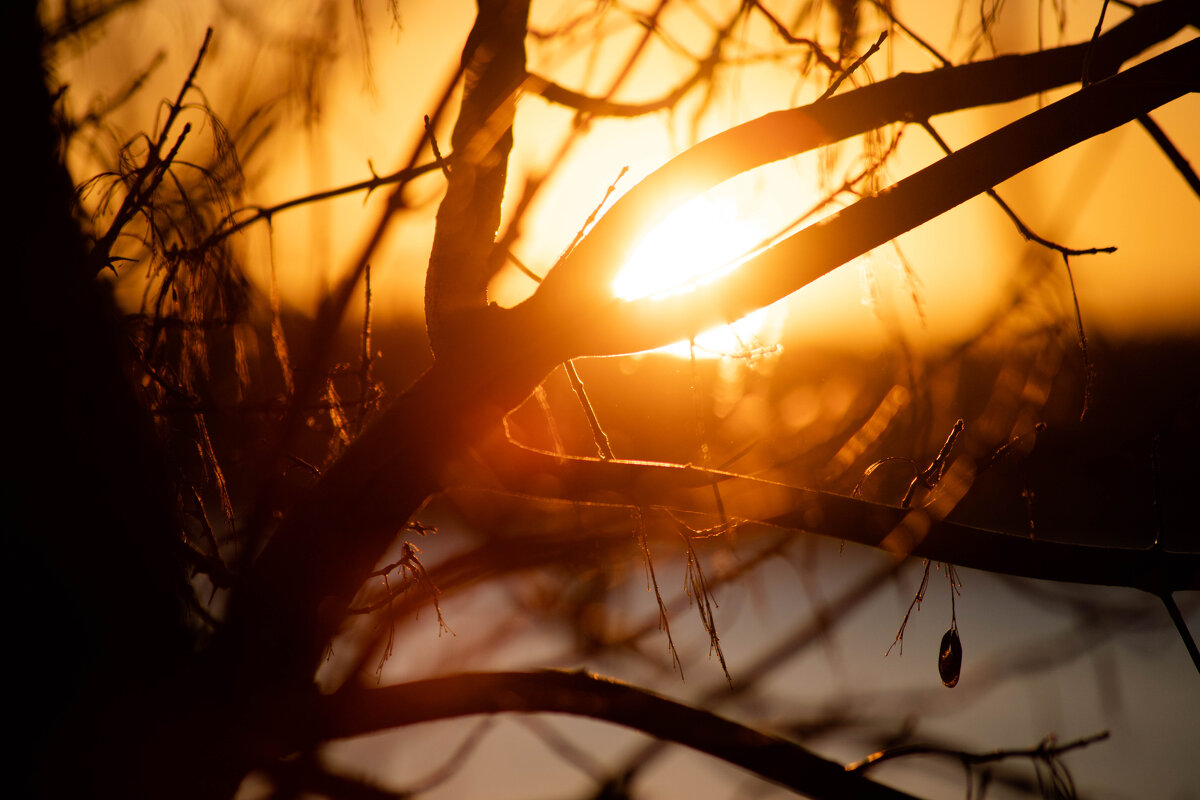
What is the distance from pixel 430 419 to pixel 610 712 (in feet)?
2.39

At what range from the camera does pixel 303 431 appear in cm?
184

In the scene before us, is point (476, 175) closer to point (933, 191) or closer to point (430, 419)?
point (430, 419)

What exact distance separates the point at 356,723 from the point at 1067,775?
1600mm

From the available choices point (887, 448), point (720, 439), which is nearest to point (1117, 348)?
point (887, 448)

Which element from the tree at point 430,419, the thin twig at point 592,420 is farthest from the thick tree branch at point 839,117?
the thin twig at point 592,420

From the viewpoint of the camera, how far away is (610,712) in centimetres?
154

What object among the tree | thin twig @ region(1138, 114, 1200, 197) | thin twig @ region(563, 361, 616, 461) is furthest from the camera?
thin twig @ region(563, 361, 616, 461)

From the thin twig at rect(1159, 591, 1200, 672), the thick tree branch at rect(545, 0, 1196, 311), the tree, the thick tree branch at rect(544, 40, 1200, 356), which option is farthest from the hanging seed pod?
the thick tree branch at rect(545, 0, 1196, 311)

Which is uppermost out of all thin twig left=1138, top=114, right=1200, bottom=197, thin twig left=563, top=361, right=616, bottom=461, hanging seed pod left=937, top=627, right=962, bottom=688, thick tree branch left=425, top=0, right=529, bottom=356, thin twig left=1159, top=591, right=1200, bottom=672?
thin twig left=1138, top=114, right=1200, bottom=197

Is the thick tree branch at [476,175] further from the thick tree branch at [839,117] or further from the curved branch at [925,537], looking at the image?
the curved branch at [925,537]

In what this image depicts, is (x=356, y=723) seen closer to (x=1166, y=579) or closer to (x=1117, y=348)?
(x=1166, y=579)

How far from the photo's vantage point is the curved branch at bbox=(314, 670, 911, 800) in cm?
149

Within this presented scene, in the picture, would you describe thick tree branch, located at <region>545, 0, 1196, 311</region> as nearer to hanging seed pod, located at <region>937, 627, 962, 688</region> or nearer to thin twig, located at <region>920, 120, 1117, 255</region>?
thin twig, located at <region>920, 120, 1117, 255</region>

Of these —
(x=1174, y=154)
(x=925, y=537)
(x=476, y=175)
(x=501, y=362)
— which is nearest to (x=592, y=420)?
(x=501, y=362)
